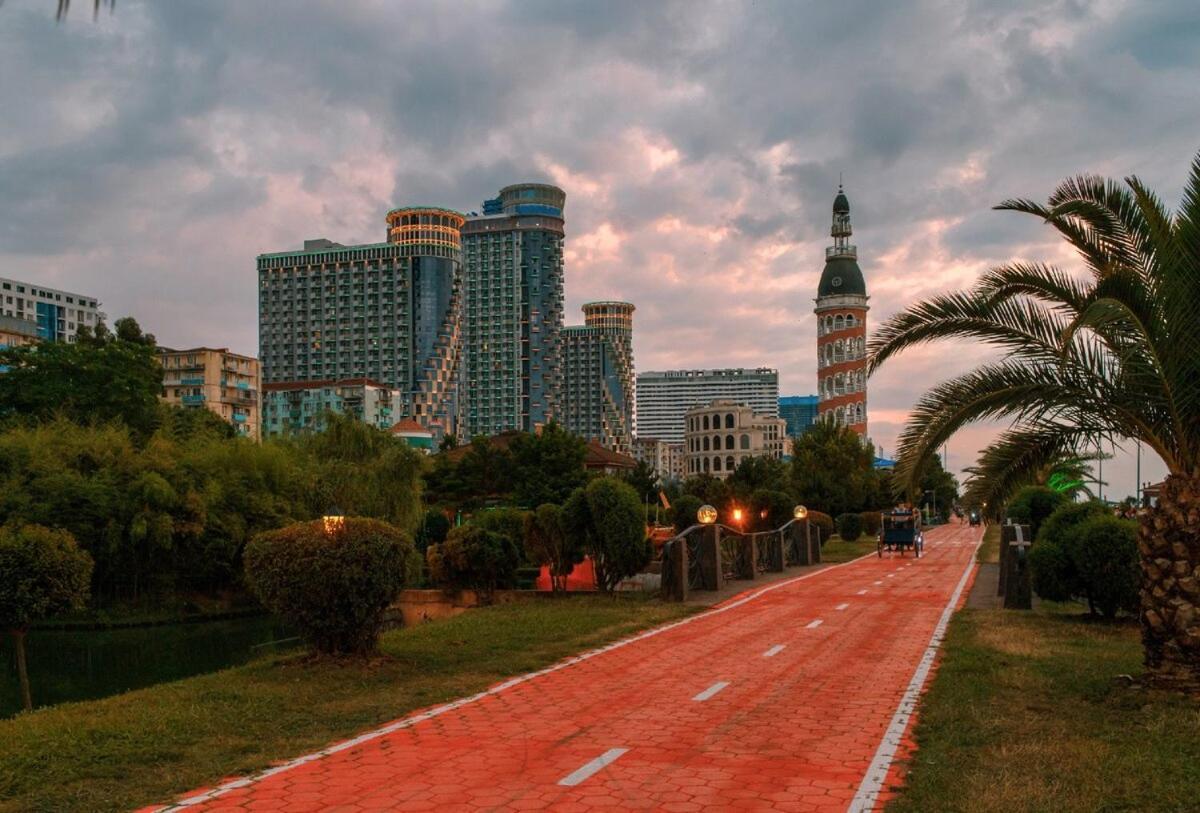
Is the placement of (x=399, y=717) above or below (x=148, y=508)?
below

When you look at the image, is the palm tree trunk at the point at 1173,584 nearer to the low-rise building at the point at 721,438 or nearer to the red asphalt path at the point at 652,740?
the red asphalt path at the point at 652,740

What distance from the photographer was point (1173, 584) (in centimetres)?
Result: 1106

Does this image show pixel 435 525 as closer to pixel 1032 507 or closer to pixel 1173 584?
pixel 1032 507

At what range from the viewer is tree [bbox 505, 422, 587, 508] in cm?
5862

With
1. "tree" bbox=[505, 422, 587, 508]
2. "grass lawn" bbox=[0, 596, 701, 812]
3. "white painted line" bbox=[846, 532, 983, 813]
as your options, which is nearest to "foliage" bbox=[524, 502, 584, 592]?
"grass lawn" bbox=[0, 596, 701, 812]

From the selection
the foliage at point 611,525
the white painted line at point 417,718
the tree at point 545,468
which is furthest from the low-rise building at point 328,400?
the white painted line at point 417,718

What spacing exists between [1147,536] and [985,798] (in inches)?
204

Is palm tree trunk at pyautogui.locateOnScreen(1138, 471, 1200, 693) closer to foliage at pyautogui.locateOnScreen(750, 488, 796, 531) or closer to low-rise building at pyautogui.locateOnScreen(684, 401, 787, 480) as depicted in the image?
foliage at pyautogui.locateOnScreen(750, 488, 796, 531)

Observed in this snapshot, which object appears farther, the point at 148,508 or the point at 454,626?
the point at 148,508

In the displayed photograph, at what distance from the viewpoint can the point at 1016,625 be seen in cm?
1888

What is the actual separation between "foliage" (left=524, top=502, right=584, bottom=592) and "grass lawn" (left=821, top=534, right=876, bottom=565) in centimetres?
1598

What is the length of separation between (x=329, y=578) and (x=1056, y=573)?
13.6 metres

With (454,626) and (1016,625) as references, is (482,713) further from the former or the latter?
(1016,625)

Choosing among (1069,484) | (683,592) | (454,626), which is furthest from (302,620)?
(1069,484)
